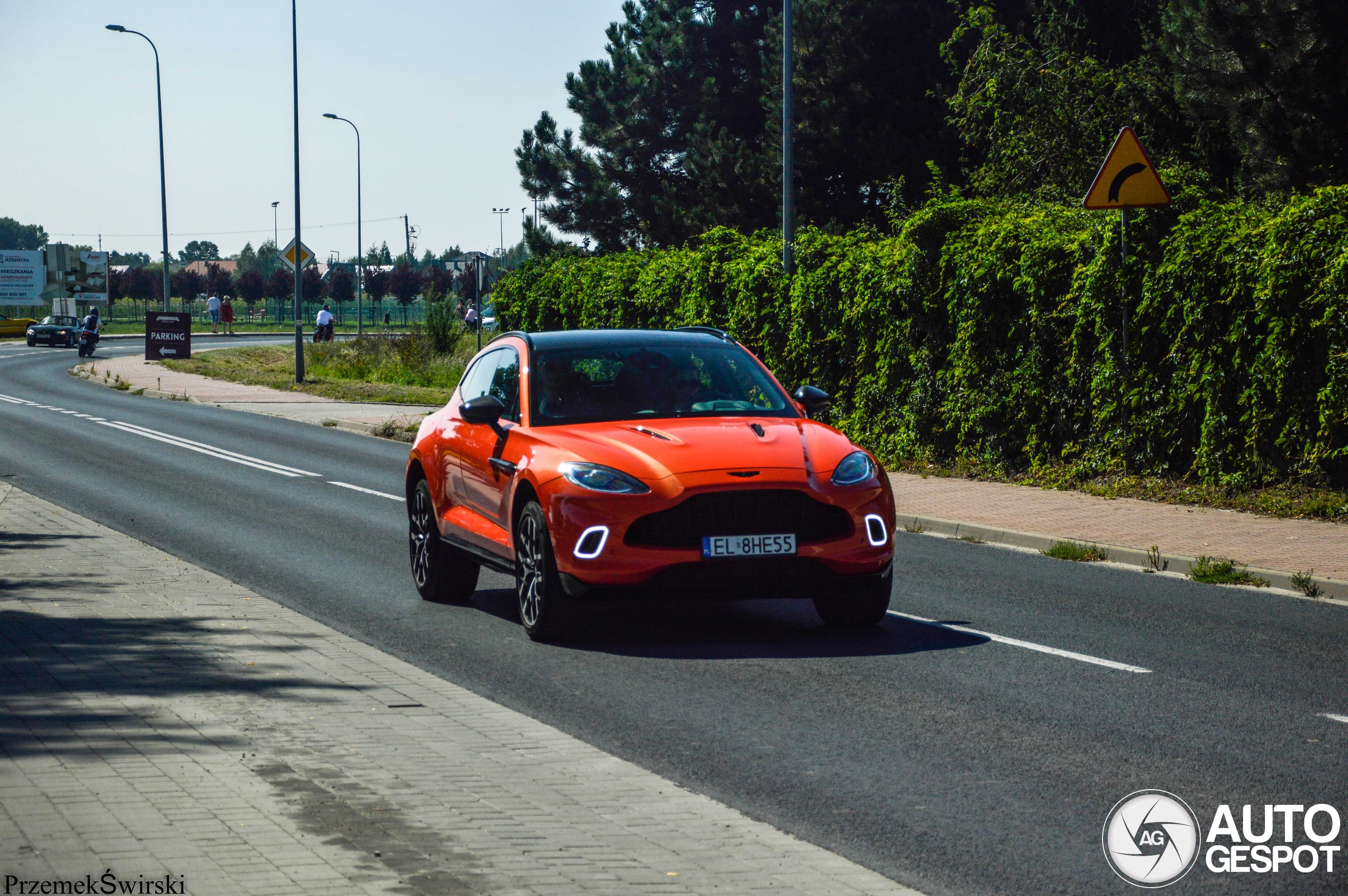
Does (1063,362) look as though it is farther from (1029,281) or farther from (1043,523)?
(1043,523)

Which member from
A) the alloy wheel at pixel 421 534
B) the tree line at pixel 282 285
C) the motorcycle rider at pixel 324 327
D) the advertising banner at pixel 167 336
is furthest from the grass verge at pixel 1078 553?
the tree line at pixel 282 285

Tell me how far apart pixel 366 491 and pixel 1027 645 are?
1040 centimetres

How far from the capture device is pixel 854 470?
28.9 feet

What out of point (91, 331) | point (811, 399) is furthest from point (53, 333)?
point (811, 399)

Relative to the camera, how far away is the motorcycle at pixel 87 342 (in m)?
59.4

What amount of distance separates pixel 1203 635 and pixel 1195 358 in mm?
6101

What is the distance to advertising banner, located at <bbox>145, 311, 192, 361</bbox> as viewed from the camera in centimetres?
5134

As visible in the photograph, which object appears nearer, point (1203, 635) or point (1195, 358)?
point (1203, 635)

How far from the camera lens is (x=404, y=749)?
20.4 ft

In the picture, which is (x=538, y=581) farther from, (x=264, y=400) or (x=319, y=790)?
(x=264, y=400)

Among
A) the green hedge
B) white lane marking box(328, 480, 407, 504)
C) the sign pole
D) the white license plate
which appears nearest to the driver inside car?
the white license plate

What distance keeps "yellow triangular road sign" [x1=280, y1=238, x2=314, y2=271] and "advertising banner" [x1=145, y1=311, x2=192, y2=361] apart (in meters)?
12.1

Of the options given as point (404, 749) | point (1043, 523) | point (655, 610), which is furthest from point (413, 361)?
point (404, 749)

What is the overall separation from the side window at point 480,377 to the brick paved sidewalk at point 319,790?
8.03 feet
